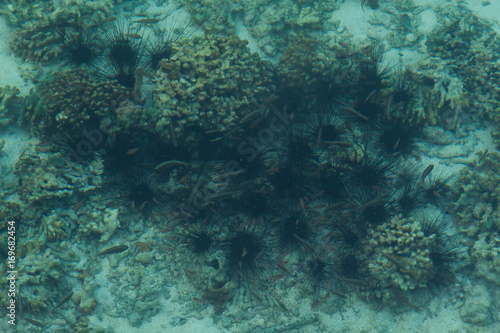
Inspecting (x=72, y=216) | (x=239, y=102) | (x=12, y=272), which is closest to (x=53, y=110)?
(x=72, y=216)

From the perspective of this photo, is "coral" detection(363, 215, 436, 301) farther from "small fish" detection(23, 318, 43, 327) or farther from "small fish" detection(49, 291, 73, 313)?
"small fish" detection(23, 318, 43, 327)

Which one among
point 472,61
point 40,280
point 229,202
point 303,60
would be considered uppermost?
point 303,60

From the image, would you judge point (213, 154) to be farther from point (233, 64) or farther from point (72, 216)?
point (72, 216)

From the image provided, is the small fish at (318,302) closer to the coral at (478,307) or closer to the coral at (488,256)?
the coral at (478,307)

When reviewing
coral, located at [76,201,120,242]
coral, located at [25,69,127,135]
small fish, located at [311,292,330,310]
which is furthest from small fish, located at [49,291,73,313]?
small fish, located at [311,292,330,310]

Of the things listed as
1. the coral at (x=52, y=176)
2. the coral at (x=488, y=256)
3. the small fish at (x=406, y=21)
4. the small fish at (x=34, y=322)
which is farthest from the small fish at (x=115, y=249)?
the small fish at (x=406, y=21)

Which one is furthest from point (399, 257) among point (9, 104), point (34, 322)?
point (9, 104)

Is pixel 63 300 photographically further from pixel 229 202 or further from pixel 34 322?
pixel 229 202
